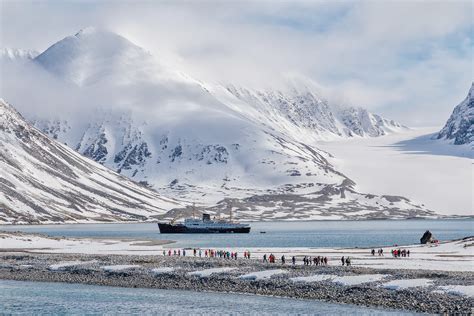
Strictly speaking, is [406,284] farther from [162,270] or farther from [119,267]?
[119,267]

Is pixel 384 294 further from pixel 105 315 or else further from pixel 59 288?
pixel 59 288

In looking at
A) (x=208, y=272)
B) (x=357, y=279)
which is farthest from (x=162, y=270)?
(x=357, y=279)

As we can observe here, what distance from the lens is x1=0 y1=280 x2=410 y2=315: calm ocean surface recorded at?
73625 mm

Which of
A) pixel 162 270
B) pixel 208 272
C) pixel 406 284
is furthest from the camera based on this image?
pixel 162 270

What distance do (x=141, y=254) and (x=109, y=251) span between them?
10.6 meters

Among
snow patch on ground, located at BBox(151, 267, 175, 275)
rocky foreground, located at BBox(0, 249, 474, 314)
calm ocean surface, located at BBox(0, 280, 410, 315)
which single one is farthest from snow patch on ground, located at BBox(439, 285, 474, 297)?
snow patch on ground, located at BBox(151, 267, 175, 275)

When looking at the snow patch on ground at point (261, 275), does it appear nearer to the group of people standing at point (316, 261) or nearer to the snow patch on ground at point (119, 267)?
the group of people standing at point (316, 261)

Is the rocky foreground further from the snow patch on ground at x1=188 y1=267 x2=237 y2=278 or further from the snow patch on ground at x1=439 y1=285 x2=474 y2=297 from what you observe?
the snow patch on ground at x1=439 y1=285 x2=474 y2=297

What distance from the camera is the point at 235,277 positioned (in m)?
92.9

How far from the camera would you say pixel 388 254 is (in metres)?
124

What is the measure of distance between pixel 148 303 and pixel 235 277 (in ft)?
52.2

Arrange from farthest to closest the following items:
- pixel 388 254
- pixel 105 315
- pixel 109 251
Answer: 1. pixel 109 251
2. pixel 388 254
3. pixel 105 315

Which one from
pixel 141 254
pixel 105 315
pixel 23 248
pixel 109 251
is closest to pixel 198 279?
pixel 105 315

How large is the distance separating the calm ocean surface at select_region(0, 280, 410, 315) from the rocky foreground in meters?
3.22
